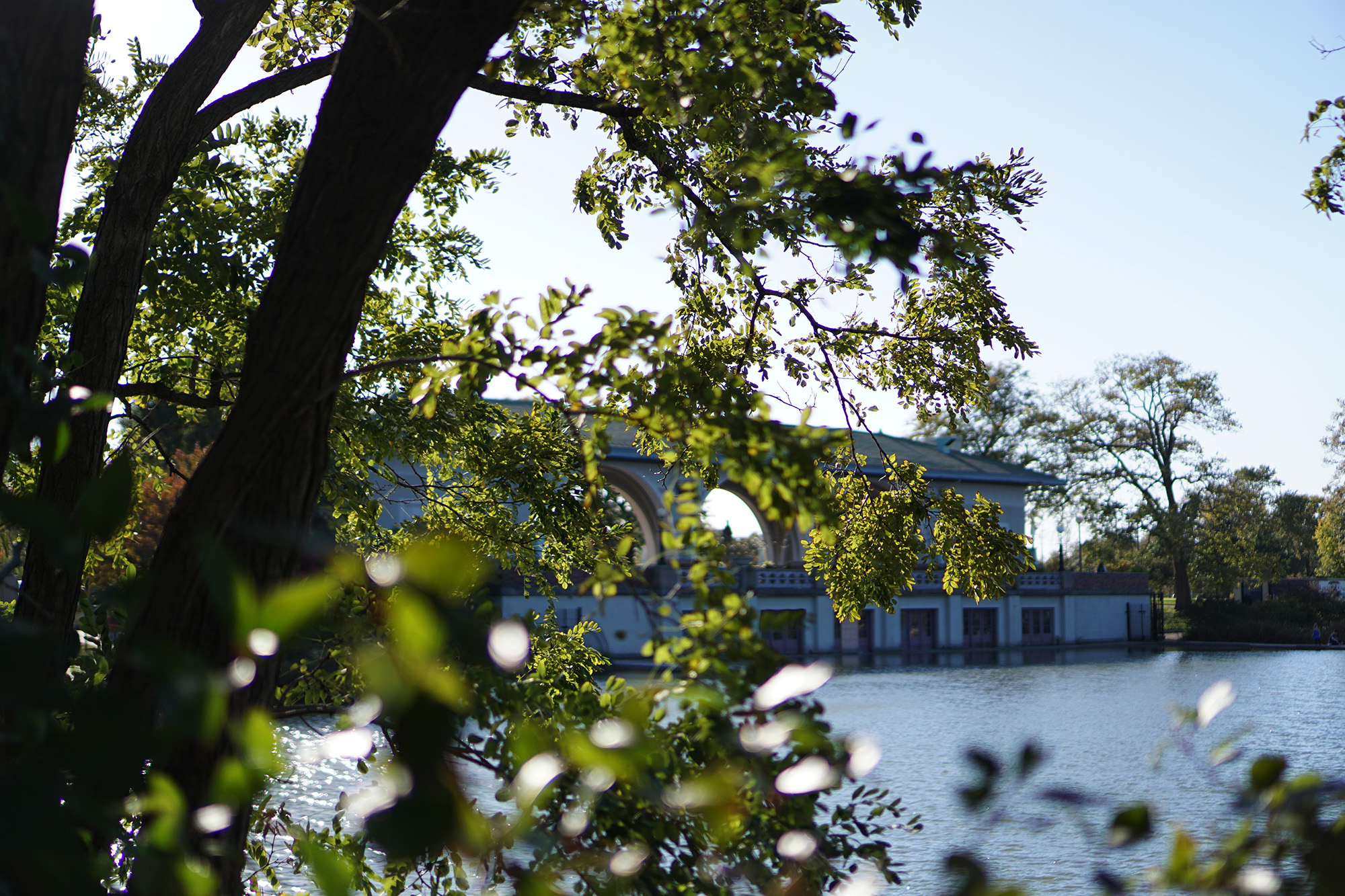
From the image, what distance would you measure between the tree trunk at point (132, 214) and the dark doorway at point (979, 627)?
1408 inches

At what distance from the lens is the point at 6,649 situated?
937mm

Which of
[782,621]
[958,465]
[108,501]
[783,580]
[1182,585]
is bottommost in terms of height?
[1182,585]

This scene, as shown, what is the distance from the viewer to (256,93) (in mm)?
5492

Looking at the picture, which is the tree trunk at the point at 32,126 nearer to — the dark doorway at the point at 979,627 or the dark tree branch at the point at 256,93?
the dark tree branch at the point at 256,93

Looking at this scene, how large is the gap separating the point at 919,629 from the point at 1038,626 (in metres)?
6.96

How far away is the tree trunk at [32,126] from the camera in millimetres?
1663

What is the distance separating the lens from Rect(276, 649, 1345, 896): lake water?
984 cm

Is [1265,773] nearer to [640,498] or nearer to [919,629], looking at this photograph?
[640,498]

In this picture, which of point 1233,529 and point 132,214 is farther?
point 1233,529

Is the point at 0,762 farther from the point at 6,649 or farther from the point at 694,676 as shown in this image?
the point at 694,676

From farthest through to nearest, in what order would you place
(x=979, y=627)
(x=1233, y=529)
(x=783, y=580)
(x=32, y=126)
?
(x=1233, y=529), (x=979, y=627), (x=783, y=580), (x=32, y=126)

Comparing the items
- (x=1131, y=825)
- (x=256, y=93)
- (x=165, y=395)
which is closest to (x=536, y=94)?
(x=256, y=93)

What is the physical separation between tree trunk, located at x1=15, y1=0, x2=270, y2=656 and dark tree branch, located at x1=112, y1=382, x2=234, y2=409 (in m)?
0.07

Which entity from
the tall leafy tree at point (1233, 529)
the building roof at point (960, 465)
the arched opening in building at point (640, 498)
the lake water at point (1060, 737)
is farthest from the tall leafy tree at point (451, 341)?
the tall leafy tree at point (1233, 529)
